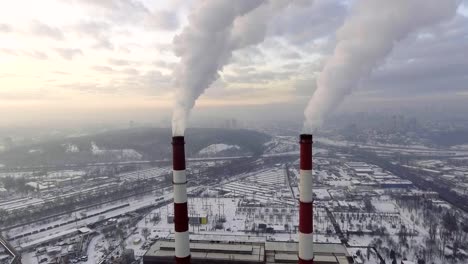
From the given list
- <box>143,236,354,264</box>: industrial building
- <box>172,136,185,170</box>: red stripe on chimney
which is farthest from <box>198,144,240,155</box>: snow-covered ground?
<box>172,136,185,170</box>: red stripe on chimney

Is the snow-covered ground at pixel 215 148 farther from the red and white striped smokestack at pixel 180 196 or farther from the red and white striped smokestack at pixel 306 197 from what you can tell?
the red and white striped smokestack at pixel 306 197

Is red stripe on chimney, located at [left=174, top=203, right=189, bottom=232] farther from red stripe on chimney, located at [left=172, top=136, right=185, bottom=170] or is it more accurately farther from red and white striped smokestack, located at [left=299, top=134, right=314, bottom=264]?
red and white striped smokestack, located at [left=299, top=134, right=314, bottom=264]

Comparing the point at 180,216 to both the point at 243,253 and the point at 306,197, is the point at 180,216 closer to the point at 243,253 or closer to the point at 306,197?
the point at 306,197

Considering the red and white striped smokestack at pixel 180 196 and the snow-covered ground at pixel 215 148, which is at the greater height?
the red and white striped smokestack at pixel 180 196

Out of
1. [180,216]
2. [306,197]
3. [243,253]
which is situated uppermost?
[306,197]

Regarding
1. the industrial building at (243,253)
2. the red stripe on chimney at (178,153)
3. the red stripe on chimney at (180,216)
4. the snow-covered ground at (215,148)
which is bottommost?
the industrial building at (243,253)

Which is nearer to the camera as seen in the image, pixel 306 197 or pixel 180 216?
pixel 306 197

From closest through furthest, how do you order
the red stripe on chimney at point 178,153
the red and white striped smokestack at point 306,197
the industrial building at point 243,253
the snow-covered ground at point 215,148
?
the red and white striped smokestack at point 306,197, the red stripe on chimney at point 178,153, the industrial building at point 243,253, the snow-covered ground at point 215,148

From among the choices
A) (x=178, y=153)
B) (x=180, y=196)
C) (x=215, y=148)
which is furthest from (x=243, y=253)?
(x=215, y=148)

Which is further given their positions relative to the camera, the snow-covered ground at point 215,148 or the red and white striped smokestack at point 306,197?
the snow-covered ground at point 215,148

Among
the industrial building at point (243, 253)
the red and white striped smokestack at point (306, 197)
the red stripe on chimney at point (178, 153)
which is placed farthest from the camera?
the industrial building at point (243, 253)

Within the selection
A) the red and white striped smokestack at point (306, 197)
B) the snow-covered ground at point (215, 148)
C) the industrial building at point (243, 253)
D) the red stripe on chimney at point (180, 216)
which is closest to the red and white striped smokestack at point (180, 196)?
the red stripe on chimney at point (180, 216)
